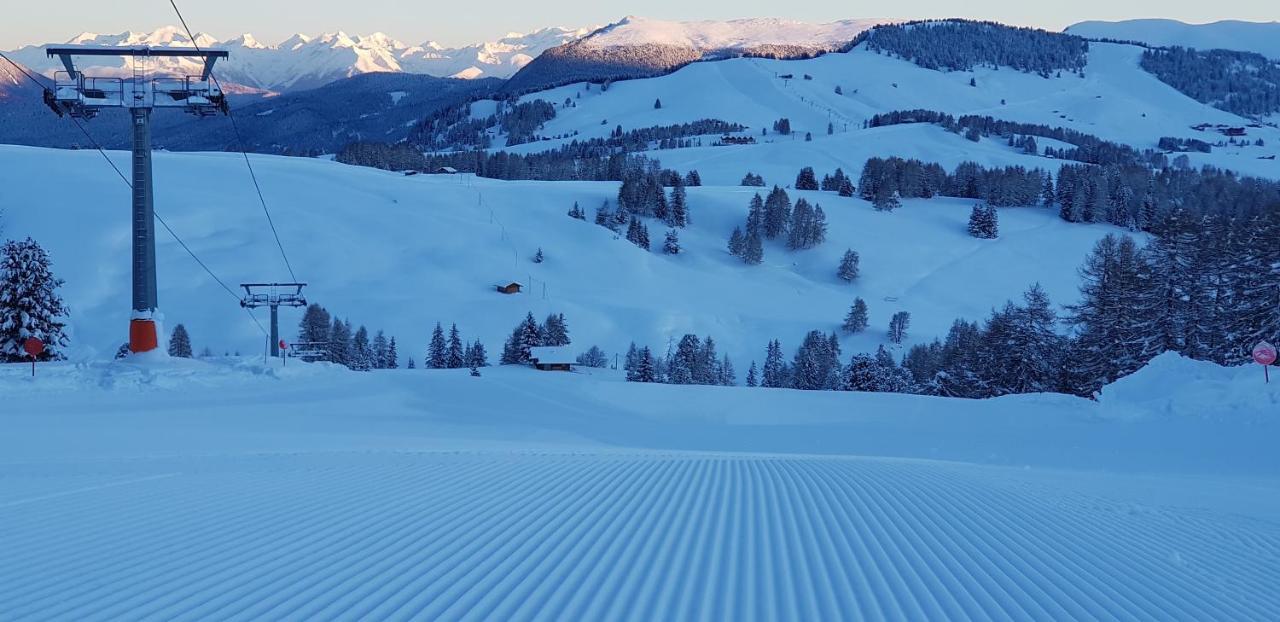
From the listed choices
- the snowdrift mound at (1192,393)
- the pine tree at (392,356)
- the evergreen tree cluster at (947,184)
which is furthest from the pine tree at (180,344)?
the evergreen tree cluster at (947,184)

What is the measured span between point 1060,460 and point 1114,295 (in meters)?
21.3

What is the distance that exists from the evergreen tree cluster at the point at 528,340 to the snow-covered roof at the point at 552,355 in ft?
5.41

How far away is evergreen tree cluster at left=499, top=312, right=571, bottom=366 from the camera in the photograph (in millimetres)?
66500

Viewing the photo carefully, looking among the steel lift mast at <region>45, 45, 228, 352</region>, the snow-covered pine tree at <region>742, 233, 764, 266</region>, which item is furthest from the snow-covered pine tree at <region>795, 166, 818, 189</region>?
the steel lift mast at <region>45, 45, 228, 352</region>

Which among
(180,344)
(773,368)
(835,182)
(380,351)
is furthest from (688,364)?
(835,182)

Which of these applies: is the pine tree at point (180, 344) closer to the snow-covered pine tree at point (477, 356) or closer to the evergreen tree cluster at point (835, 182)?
the snow-covered pine tree at point (477, 356)

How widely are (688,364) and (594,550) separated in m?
62.4

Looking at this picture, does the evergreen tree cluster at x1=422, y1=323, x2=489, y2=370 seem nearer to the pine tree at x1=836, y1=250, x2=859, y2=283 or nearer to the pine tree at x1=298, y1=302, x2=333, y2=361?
the pine tree at x1=298, y1=302, x2=333, y2=361

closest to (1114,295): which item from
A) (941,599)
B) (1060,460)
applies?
(1060,460)

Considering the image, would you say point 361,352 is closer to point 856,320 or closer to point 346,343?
point 346,343

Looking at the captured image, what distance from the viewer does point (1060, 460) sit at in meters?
19.2

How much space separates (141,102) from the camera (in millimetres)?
24875

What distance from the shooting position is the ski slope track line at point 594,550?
577 centimetres

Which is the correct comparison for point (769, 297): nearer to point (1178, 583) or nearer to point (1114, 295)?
point (1114, 295)
